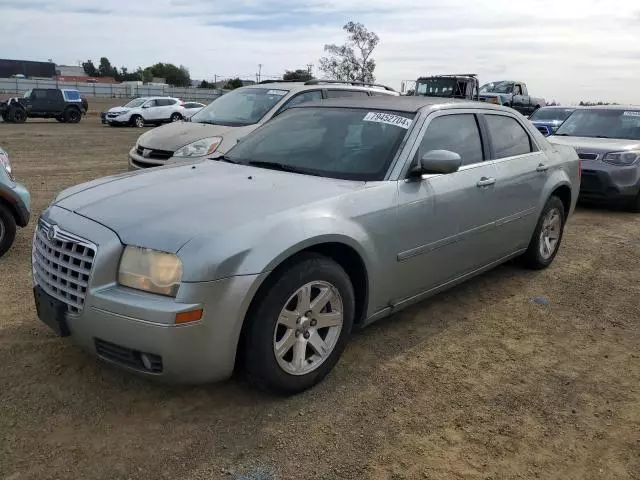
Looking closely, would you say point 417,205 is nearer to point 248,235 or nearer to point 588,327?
point 248,235

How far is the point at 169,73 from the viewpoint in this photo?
9338cm

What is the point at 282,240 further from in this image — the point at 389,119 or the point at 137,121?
the point at 137,121

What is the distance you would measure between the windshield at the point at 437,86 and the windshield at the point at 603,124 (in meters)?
14.7

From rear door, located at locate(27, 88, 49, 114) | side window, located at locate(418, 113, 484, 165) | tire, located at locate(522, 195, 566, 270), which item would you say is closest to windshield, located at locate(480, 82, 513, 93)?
rear door, located at locate(27, 88, 49, 114)

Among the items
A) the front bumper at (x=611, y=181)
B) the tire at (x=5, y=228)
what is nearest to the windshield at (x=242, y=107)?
the tire at (x=5, y=228)

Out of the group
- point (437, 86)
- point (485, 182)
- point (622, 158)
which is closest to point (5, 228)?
point (485, 182)

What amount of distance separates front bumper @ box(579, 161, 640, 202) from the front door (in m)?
4.82

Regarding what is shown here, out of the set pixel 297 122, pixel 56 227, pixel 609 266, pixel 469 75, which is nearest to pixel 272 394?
pixel 56 227

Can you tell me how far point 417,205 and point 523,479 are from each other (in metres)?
1.75

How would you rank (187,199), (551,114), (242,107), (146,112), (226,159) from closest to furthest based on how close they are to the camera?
(187,199) → (226,159) → (242,107) → (551,114) → (146,112)

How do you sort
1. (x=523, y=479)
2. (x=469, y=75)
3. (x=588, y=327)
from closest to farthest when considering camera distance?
(x=523, y=479) → (x=588, y=327) → (x=469, y=75)

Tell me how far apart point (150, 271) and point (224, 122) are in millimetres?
6000

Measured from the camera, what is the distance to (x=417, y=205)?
12.4 feet

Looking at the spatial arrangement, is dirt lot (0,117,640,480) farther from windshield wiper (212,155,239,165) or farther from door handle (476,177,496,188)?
windshield wiper (212,155,239,165)
